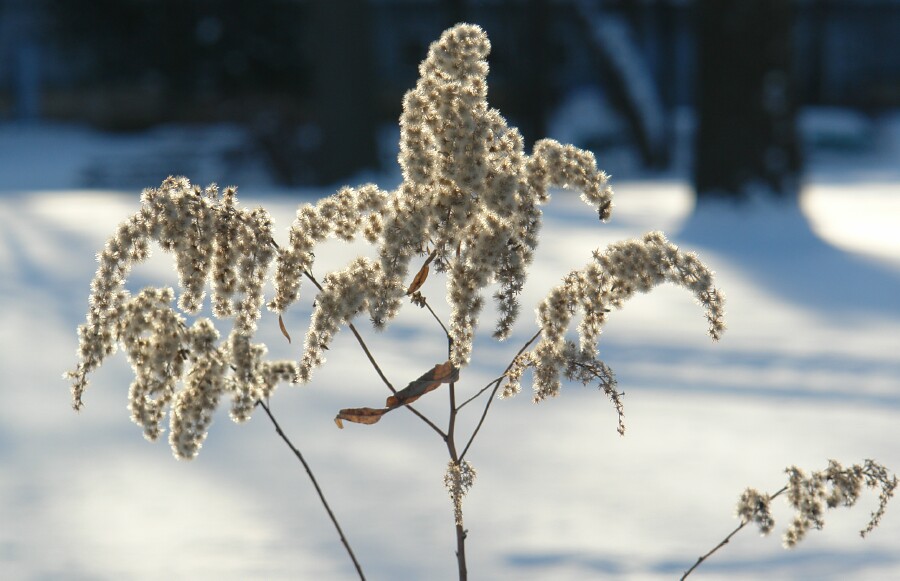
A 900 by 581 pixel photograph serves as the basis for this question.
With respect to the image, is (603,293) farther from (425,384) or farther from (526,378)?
(526,378)

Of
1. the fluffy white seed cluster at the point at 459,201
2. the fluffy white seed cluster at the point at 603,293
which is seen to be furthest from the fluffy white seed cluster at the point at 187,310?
the fluffy white seed cluster at the point at 603,293

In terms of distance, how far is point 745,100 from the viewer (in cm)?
1110

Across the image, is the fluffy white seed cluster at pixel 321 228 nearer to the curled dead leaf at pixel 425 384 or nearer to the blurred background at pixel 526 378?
the curled dead leaf at pixel 425 384

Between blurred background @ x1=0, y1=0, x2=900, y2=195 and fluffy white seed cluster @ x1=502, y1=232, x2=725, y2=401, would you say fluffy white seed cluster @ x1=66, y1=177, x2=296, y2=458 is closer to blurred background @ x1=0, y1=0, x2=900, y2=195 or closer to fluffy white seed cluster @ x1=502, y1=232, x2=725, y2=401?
fluffy white seed cluster @ x1=502, y1=232, x2=725, y2=401

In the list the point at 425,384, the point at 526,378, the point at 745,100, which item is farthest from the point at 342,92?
the point at 425,384

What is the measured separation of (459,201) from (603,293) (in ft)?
0.99

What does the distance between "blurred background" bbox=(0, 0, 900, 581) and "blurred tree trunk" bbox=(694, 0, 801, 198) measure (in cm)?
2

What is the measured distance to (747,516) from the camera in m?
2.09

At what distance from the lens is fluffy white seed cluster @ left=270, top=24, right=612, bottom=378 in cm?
200

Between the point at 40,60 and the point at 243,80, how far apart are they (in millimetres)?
4466

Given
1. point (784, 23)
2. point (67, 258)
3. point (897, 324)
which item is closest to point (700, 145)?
point (784, 23)

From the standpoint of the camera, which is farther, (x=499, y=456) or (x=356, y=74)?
(x=356, y=74)

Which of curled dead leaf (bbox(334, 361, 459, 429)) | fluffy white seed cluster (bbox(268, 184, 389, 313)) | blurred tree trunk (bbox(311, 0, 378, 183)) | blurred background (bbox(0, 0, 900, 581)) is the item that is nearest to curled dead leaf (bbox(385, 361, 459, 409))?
curled dead leaf (bbox(334, 361, 459, 429))

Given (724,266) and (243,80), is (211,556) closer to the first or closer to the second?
(724,266)
